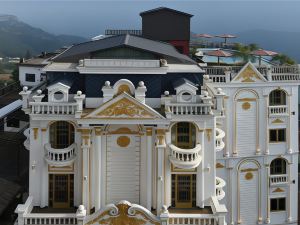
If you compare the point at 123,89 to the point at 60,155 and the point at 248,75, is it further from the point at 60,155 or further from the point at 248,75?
the point at 248,75

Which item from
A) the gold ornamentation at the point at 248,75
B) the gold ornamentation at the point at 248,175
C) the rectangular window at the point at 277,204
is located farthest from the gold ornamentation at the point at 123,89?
the rectangular window at the point at 277,204

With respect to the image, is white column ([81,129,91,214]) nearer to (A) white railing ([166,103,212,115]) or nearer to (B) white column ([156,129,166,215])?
(B) white column ([156,129,166,215])

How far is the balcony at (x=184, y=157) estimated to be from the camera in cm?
2559

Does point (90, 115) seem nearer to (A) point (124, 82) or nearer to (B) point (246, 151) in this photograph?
(A) point (124, 82)

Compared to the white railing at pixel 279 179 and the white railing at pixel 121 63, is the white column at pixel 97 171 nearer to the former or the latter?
the white railing at pixel 121 63

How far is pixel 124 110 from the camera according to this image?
2475 cm

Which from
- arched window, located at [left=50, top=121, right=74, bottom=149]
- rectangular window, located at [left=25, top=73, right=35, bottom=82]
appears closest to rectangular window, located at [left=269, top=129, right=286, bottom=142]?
arched window, located at [left=50, top=121, right=74, bottom=149]

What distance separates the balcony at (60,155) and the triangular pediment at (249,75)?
15.7 meters

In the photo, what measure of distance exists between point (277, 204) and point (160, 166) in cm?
1825

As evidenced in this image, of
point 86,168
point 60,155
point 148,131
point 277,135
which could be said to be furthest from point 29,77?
point 148,131

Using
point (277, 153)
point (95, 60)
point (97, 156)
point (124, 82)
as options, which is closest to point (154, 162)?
point (97, 156)

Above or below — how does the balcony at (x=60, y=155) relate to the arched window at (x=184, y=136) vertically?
below

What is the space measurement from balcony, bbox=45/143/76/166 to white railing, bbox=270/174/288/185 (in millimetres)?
19713

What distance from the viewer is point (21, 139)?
41781 mm
